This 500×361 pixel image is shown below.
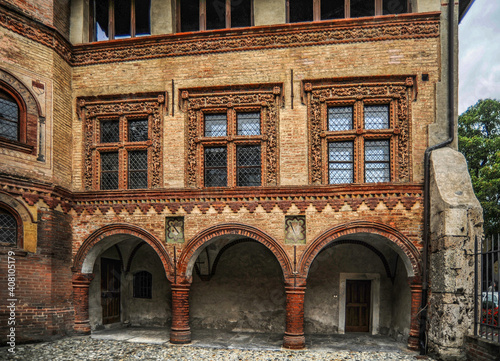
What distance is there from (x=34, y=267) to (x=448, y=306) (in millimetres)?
9517

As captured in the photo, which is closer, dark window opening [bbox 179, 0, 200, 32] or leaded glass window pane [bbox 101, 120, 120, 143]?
leaded glass window pane [bbox 101, 120, 120, 143]

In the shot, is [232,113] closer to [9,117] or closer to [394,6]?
[394,6]

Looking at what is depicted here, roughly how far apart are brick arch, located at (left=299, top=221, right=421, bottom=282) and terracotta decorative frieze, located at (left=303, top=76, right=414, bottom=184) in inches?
50.1

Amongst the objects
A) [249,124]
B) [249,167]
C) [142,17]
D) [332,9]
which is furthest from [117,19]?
[332,9]

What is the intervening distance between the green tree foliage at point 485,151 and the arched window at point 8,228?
66.3ft

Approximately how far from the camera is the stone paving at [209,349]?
8391 millimetres

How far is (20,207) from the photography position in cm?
913

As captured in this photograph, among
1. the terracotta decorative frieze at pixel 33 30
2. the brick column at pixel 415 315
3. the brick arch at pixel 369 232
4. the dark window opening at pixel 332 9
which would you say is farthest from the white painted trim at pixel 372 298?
the terracotta decorative frieze at pixel 33 30

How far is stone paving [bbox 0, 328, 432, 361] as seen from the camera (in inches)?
330

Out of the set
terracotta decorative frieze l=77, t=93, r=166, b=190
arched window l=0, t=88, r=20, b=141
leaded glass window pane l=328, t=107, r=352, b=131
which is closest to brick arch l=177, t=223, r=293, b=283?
terracotta decorative frieze l=77, t=93, r=166, b=190

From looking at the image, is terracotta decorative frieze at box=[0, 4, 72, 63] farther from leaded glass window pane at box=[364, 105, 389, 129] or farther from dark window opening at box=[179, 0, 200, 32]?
leaded glass window pane at box=[364, 105, 389, 129]

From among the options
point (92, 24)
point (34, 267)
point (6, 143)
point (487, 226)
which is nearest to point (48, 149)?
point (6, 143)

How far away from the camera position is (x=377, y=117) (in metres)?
9.85

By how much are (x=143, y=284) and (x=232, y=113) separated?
21.0 feet
